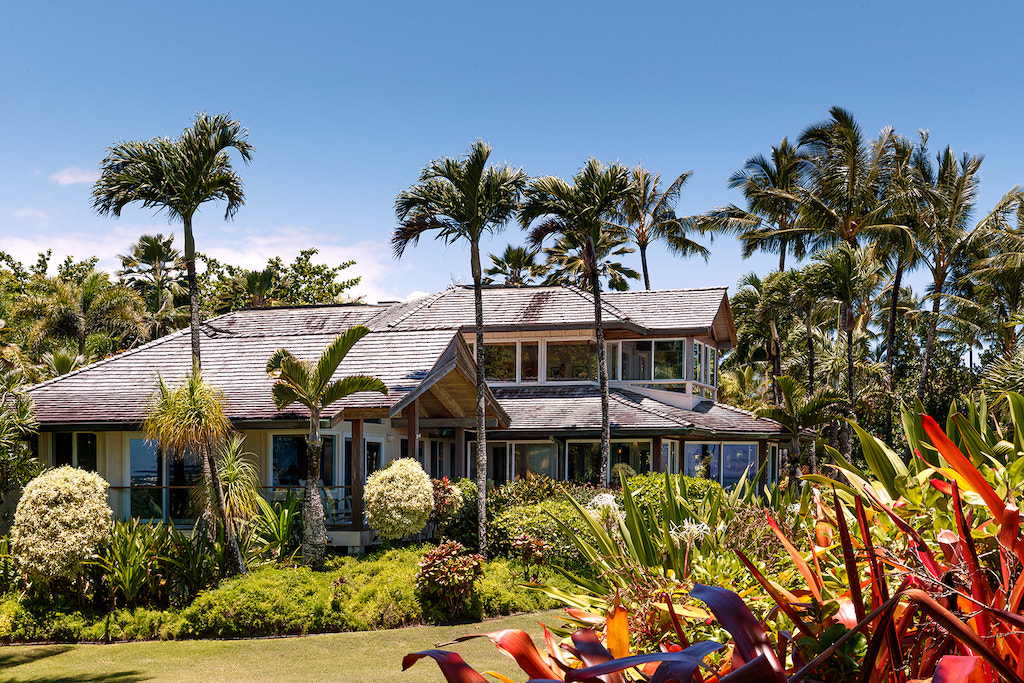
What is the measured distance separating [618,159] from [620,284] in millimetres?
24430

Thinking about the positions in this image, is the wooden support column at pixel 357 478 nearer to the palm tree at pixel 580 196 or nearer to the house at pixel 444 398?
the house at pixel 444 398

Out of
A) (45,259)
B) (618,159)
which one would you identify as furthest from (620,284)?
(45,259)

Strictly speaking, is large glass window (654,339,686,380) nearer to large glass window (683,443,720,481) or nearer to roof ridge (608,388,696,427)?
roof ridge (608,388,696,427)

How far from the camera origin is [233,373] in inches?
834

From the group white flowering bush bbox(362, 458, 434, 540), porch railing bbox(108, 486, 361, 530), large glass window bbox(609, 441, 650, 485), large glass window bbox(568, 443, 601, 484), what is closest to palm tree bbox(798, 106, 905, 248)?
large glass window bbox(609, 441, 650, 485)

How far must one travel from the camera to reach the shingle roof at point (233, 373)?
60.8 feet

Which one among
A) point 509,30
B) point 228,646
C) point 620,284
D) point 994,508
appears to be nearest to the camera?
point 994,508

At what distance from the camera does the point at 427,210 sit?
19.5 m

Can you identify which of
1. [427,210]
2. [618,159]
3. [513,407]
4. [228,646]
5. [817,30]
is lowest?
[228,646]

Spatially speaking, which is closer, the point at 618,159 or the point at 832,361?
the point at 618,159

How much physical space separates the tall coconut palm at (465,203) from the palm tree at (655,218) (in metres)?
24.4

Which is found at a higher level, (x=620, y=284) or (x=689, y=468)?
(x=620, y=284)

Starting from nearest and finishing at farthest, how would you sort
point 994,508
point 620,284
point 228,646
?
1. point 994,508
2. point 228,646
3. point 620,284

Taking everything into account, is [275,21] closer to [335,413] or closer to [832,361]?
[335,413]
